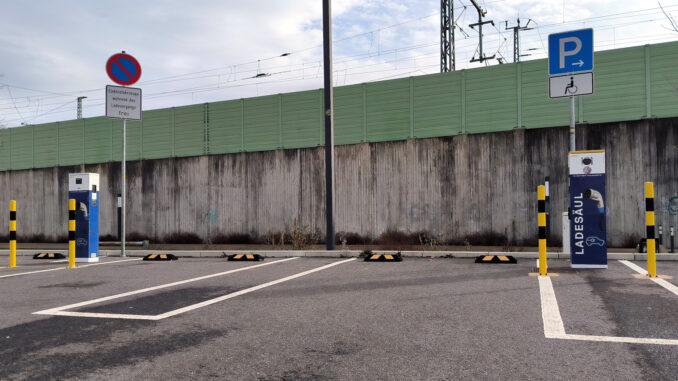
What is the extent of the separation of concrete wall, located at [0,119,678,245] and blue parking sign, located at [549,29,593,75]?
3365 mm

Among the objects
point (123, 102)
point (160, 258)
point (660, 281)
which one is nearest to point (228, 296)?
point (660, 281)

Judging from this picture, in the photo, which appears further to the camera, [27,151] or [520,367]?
[27,151]

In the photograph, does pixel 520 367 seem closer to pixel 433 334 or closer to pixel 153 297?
pixel 433 334

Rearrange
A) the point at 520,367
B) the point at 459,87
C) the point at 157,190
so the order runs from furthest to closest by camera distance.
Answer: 1. the point at 157,190
2. the point at 459,87
3. the point at 520,367

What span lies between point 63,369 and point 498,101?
11.8 m

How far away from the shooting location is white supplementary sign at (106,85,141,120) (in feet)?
38.1

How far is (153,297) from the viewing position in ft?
18.1

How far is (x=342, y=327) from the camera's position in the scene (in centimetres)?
401

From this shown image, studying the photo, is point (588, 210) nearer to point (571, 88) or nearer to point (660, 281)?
point (660, 281)

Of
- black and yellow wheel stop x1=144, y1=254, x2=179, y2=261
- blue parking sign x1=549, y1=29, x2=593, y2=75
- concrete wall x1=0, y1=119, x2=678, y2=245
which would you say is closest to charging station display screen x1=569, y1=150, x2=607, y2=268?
blue parking sign x1=549, y1=29, x2=593, y2=75

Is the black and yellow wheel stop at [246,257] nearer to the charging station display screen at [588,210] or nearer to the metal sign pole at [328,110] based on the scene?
the metal sign pole at [328,110]

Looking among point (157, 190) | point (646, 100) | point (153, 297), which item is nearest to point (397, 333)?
point (153, 297)

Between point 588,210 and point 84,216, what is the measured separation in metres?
9.80

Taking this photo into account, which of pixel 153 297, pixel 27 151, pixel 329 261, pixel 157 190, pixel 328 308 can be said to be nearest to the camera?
pixel 328 308
